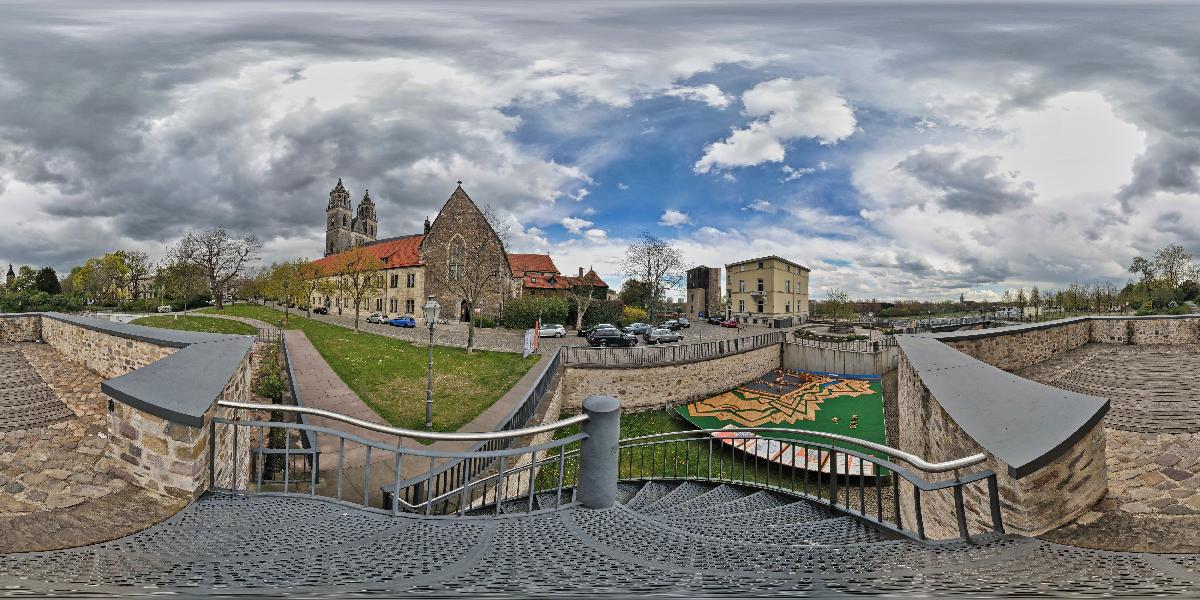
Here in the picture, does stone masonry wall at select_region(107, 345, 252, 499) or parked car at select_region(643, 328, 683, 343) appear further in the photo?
parked car at select_region(643, 328, 683, 343)

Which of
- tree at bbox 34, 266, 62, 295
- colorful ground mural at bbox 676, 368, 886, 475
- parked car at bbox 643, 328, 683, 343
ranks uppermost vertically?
tree at bbox 34, 266, 62, 295

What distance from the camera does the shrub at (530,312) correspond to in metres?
27.9

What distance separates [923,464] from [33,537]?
519cm

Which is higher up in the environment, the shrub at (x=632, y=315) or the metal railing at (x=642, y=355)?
the shrub at (x=632, y=315)

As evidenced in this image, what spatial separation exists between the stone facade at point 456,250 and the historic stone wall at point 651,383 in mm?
17595

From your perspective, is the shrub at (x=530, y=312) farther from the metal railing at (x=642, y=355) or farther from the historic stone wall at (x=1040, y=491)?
the historic stone wall at (x=1040, y=491)

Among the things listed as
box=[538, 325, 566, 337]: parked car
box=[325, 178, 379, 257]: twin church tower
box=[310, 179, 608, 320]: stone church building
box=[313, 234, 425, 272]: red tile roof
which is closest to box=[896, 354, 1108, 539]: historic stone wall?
box=[538, 325, 566, 337]: parked car

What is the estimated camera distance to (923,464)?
8.38ft

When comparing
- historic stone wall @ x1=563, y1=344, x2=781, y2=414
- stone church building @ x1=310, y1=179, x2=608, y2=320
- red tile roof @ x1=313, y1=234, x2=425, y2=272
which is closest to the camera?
historic stone wall @ x1=563, y1=344, x2=781, y2=414

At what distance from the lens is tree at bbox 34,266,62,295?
35156 millimetres

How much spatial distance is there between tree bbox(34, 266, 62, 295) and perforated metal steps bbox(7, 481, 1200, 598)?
52839 mm

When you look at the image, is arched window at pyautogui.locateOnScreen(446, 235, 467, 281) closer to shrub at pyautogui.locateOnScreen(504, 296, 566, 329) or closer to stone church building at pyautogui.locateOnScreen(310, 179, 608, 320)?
stone church building at pyautogui.locateOnScreen(310, 179, 608, 320)

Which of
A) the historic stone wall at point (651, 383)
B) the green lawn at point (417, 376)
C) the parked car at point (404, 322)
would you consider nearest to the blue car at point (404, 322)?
the parked car at point (404, 322)

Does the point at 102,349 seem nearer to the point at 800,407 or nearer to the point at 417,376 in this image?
the point at 417,376
